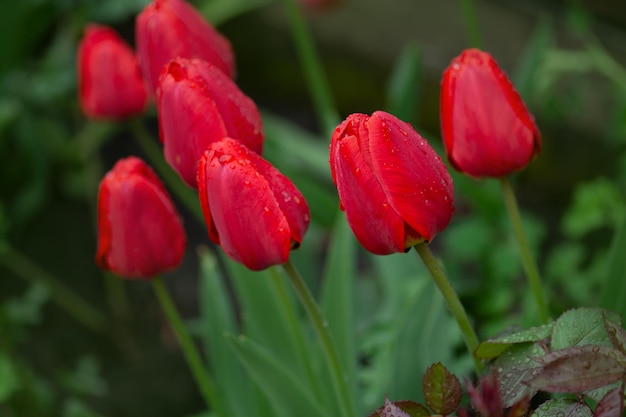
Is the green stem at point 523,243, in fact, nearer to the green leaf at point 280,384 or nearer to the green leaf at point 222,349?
the green leaf at point 280,384

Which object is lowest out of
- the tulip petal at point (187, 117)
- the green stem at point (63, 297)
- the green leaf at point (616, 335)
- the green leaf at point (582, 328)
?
the green stem at point (63, 297)

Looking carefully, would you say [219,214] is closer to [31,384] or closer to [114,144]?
[31,384]

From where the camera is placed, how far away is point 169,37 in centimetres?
79

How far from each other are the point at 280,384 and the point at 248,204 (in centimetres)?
22

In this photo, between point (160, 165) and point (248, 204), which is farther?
point (160, 165)

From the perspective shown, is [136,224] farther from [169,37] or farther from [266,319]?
[266,319]

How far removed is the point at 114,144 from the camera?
2.75m

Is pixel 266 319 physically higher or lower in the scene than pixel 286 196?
lower

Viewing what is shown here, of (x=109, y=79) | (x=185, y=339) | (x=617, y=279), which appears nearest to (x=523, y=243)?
(x=617, y=279)

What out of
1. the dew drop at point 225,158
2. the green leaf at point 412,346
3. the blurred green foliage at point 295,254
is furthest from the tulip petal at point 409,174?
the green leaf at point 412,346

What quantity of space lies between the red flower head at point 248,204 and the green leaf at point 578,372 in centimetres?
22

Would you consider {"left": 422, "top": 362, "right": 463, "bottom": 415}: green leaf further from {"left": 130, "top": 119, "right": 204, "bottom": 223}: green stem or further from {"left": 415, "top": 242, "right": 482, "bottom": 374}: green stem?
{"left": 130, "top": 119, "right": 204, "bottom": 223}: green stem

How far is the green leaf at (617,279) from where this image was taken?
788mm

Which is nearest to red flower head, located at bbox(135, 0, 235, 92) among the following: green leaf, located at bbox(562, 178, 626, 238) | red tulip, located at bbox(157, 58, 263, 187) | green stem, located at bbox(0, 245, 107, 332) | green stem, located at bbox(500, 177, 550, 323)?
red tulip, located at bbox(157, 58, 263, 187)
